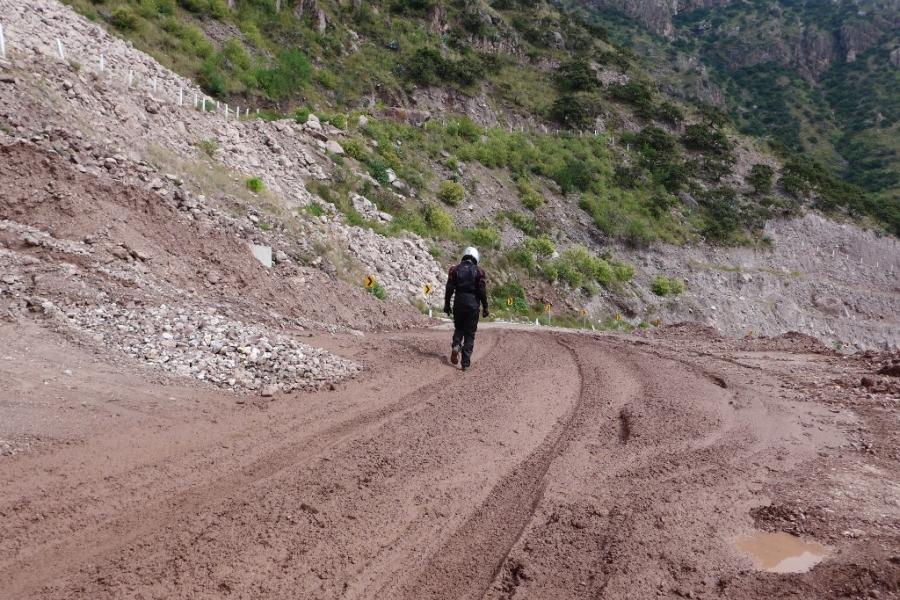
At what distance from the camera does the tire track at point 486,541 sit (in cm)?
300

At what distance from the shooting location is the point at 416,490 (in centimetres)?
409

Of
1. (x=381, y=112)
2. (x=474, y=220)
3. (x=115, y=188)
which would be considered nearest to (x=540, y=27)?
(x=381, y=112)

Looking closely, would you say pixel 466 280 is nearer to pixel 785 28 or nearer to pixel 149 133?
pixel 149 133

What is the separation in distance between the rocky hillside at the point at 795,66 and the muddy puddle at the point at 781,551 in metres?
75.3

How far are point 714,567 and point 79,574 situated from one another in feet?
11.5

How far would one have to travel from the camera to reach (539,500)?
4.00 meters

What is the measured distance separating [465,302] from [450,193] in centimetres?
1742

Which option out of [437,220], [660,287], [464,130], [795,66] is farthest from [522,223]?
[795,66]

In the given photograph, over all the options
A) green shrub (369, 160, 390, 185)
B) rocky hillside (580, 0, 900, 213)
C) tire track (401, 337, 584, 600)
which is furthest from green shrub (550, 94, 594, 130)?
tire track (401, 337, 584, 600)

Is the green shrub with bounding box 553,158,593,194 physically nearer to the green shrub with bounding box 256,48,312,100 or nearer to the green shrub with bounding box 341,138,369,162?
the green shrub with bounding box 341,138,369,162

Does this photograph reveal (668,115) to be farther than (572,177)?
Yes

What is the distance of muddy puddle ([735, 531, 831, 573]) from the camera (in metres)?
3.23

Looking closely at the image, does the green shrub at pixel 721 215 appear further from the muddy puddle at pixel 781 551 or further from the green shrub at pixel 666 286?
the muddy puddle at pixel 781 551

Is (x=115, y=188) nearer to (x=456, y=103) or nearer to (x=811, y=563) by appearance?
(x=811, y=563)
